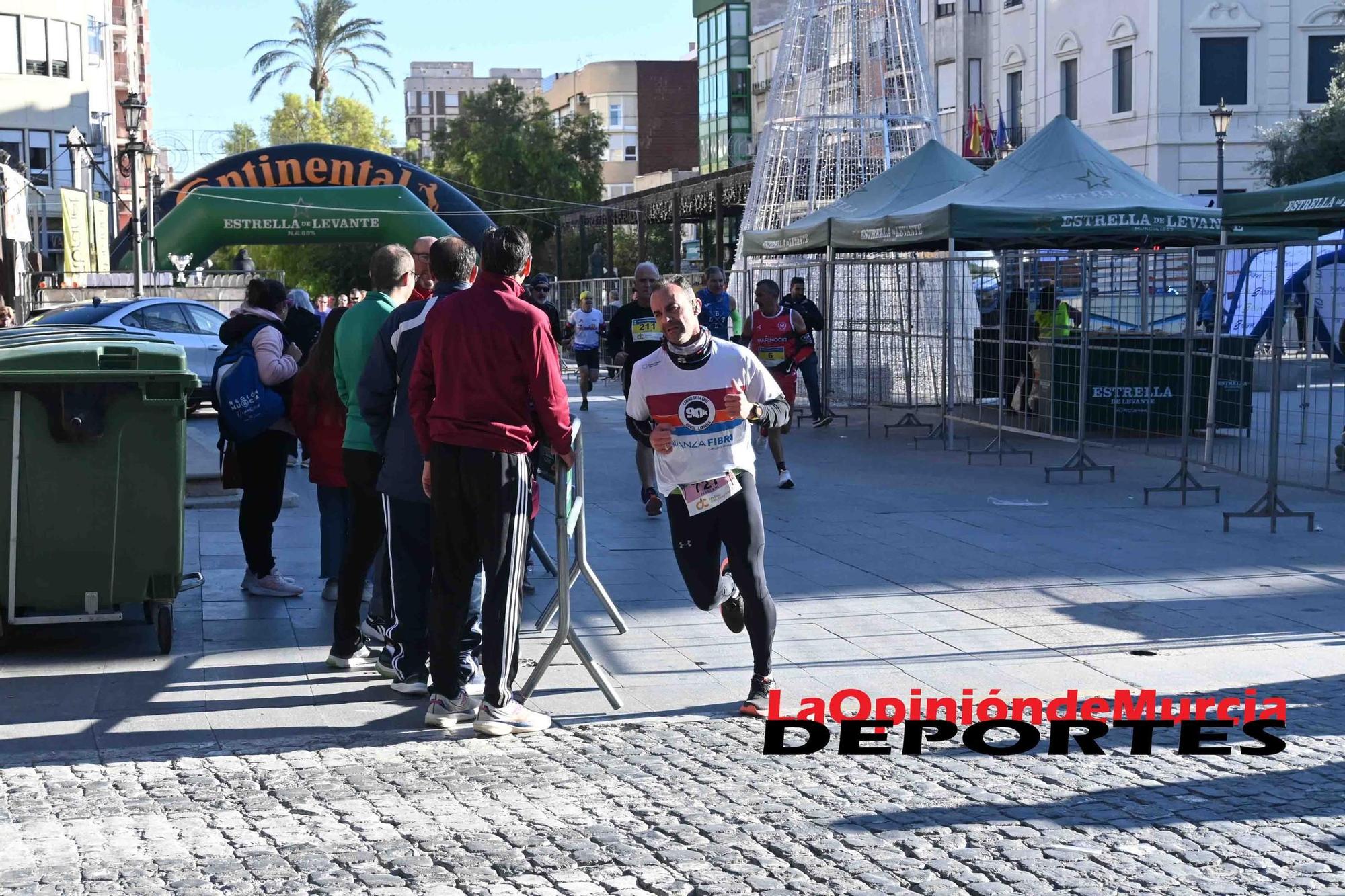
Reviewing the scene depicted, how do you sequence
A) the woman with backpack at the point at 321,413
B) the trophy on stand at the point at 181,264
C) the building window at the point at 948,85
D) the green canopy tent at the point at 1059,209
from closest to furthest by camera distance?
1. the woman with backpack at the point at 321,413
2. the green canopy tent at the point at 1059,209
3. the trophy on stand at the point at 181,264
4. the building window at the point at 948,85

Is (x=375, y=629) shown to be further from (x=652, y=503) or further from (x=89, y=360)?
(x=652, y=503)

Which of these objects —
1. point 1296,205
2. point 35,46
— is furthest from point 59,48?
point 1296,205

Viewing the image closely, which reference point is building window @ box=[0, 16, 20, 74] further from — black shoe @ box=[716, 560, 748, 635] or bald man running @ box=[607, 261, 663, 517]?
black shoe @ box=[716, 560, 748, 635]

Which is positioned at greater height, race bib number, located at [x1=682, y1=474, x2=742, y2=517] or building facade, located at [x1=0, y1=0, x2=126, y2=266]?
building facade, located at [x1=0, y1=0, x2=126, y2=266]

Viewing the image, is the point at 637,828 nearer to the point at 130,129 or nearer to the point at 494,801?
the point at 494,801

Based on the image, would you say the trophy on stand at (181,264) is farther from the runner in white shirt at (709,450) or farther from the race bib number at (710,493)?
the race bib number at (710,493)

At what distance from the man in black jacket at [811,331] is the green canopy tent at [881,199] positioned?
859 millimetres

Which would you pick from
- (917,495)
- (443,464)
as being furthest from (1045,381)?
(443,464)

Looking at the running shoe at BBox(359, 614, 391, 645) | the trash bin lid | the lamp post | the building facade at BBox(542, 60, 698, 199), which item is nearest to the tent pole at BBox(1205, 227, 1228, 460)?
the running shoe at BBox(359, 614, 391, 645)

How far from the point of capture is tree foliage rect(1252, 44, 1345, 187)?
3394 cm

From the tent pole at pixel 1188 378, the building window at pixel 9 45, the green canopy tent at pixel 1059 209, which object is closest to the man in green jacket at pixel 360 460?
the tent pole at pixel 1188 378

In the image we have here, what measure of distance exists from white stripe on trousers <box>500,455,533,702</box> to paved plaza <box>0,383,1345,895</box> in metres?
0.28

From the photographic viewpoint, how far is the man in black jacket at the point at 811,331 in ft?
58.9

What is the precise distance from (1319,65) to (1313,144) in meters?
7.65
